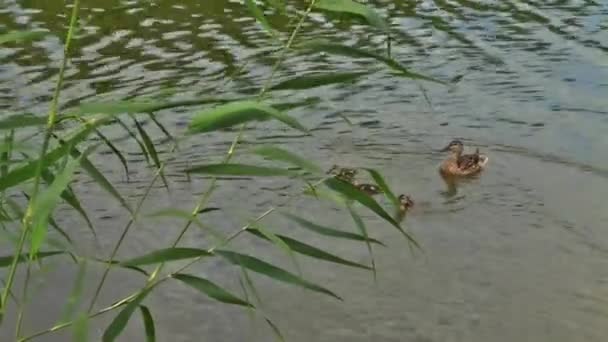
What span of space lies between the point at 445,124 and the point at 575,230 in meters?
1.61

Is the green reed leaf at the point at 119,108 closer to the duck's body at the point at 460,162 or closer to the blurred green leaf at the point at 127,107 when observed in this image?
the blurred green leaf at the point at 127,107

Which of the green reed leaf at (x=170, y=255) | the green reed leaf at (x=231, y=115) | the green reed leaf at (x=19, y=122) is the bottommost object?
the green reed leaf at (x=170, y=255)

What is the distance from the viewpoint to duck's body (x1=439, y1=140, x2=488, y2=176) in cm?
573

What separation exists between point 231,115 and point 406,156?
4.24 m

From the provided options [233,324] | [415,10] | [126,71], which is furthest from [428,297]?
[415,10]

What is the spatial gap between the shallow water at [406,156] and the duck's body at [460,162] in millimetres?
80

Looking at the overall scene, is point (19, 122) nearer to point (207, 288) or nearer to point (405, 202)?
point (207, 288)

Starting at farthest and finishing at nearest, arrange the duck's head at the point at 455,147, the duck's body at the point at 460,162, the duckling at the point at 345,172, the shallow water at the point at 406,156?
1. the duck's head at the point at 455,147
2. the duck's body at the point at 460,162
3. the duckling at the point at 345,172
4. the shallow water at the point at 406,156

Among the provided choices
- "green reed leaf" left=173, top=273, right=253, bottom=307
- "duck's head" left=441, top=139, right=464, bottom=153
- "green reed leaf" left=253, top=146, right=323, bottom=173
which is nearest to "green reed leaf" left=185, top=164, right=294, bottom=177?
"green reed leaf" left=253, top=146, right=323, bottom=173

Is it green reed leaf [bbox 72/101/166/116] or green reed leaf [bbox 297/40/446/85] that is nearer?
green reed leaf [bbox 72/101/166/116]

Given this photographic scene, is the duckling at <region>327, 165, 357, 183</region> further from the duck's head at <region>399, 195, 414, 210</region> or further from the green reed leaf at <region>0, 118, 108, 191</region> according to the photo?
the green reed leaf at <region>0, 118, 108, 191</region>

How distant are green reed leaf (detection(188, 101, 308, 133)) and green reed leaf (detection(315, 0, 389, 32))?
327mm

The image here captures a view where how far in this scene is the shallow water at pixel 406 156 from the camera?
14.8 ft

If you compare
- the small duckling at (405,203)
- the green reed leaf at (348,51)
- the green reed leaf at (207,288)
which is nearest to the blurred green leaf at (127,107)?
the green reed leaf at (348,51)
